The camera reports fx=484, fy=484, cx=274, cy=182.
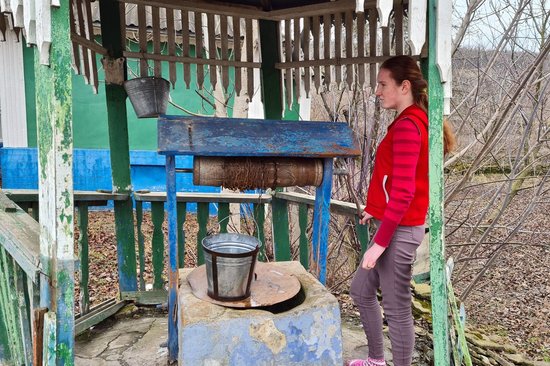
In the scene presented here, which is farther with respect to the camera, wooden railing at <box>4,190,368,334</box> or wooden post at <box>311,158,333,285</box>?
wooden railing at <box>4,190,368,334</box>

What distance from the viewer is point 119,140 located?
14.4 ft

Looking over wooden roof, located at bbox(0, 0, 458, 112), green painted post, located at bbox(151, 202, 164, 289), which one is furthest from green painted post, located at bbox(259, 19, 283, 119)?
green painted post, located at bbox(151, 202, 164, 289)

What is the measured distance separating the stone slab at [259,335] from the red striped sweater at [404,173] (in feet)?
1.83

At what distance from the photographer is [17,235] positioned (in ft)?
8.23

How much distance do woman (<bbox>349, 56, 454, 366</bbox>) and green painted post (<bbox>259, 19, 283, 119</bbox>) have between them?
2.09 metres

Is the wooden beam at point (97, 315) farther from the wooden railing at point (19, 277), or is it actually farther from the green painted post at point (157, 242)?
the wooden railing at point (19, 277)

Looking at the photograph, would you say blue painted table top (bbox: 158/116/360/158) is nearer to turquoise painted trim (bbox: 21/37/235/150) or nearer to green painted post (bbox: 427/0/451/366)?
green painted post (bbox: 427/0/451/366)

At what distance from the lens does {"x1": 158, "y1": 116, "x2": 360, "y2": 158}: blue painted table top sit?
3.02 m

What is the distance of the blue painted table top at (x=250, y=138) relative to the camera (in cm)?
302

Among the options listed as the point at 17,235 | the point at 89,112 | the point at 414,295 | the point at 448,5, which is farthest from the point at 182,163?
the point at 448,5

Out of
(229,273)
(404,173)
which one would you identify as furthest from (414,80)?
(229,273)

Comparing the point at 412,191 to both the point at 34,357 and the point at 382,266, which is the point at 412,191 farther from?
the point at 34,357

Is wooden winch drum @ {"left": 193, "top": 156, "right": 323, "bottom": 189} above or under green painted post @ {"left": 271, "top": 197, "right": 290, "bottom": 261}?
above

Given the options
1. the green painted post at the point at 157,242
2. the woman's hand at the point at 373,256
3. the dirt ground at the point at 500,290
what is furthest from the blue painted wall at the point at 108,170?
the woman's hand at the point at 373,256
